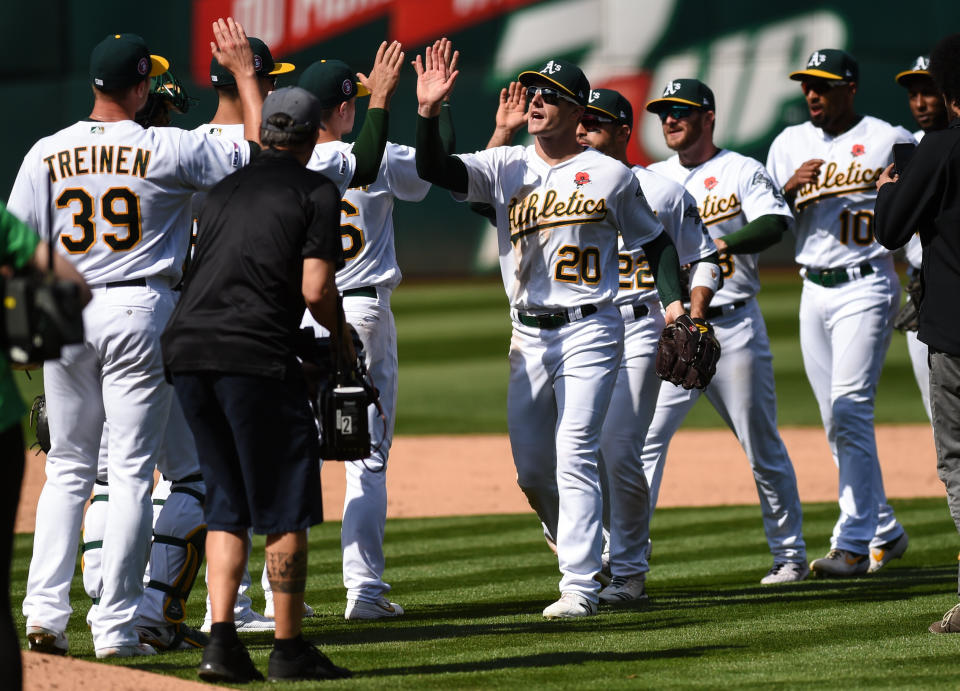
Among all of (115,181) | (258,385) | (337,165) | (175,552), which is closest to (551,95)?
(337,165)

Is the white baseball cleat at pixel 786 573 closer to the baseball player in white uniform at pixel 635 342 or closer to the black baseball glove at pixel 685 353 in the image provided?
the baseball player in white uniform at pixel 635 342

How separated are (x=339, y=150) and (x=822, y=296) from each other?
2953 mm

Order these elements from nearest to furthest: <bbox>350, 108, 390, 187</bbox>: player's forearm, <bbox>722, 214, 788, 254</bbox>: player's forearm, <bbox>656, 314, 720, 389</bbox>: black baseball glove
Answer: <bbox>350, 108, 390, 187</bbox>: player's forearm → <bbox>656, 314, 720, 389</bbox>: black baseball glove → <bbox>722, 214, 788, 254</bbox>: player's forearm

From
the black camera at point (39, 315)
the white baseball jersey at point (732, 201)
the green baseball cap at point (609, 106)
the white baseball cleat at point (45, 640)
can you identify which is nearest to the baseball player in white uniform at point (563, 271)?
the green baseball cap at point (609, 106)

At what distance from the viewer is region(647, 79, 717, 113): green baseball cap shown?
6566 millimetres

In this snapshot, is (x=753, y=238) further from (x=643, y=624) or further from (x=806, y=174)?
(x=643, y=624)

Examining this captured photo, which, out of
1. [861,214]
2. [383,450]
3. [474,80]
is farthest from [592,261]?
[474,80]

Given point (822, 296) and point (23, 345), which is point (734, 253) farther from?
point (23, 345)

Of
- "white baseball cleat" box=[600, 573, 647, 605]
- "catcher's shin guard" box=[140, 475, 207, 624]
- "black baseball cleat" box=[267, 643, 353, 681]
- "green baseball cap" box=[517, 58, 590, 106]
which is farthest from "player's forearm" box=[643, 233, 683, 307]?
"black baseball cleat" box=[267, 643, 353, 681]

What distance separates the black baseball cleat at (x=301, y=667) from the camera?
13.3ft

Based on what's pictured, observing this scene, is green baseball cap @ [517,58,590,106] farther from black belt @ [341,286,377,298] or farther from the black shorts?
the black shorts

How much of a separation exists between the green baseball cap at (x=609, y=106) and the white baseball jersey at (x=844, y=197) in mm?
1222

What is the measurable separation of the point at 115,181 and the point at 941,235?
277 cm

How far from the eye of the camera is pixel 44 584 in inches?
180
